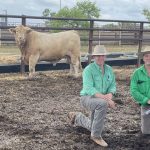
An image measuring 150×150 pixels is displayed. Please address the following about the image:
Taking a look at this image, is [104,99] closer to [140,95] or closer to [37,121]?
[140,95]

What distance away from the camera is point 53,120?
693 centimetres

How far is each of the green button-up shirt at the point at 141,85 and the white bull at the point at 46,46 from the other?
17.8ft

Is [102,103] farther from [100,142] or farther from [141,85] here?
[141,85]

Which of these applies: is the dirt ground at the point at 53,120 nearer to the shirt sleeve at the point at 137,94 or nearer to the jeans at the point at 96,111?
the jeans at the point at 96,111

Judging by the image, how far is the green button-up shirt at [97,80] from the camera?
574 cm

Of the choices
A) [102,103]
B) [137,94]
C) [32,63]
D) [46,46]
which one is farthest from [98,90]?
[46,46]

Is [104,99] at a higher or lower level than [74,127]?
higher

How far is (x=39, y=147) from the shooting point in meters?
5.53

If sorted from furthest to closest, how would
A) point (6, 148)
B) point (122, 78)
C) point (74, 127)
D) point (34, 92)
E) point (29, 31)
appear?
point (122, 78)
point (29, 31)
point (34, 92)
point (74, 127)
point (6, 148)

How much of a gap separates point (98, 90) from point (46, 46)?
5810mm

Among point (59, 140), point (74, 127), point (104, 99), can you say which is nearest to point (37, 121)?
point (74, 127)

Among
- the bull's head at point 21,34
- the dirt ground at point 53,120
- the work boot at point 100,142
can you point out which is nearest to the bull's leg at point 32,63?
the bull's head at point 21,34

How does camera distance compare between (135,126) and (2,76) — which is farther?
(2,76)

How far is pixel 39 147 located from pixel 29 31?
6.05 meters
